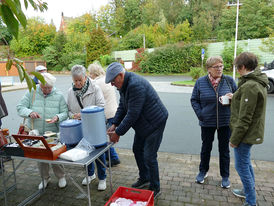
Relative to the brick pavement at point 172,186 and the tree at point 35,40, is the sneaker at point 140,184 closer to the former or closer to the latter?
the brick pavement at point 172,186

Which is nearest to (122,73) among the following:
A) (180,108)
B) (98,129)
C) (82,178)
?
(98,129)

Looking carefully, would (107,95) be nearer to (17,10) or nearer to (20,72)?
(20,72)

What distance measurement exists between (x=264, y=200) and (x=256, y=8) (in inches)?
1301

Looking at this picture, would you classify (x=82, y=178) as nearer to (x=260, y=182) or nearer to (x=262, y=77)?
(x=260, y=182)

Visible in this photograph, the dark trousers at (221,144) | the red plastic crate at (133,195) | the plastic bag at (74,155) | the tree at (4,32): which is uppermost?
the tree at (4,32)

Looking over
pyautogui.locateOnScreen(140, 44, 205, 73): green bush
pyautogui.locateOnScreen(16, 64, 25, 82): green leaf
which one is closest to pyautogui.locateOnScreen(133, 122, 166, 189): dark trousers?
pyautogui.locateOnScreen(16, 64, 25, 82): green leaf

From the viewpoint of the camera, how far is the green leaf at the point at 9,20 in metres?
0.90

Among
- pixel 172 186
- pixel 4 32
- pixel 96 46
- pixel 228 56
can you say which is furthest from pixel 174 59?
pixel 4 32

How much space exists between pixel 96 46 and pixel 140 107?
30.3 m

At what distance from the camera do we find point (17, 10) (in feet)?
3.00

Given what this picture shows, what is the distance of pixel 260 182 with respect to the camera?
3.42 meters

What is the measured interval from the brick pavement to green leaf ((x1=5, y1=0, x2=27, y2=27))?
2.68m

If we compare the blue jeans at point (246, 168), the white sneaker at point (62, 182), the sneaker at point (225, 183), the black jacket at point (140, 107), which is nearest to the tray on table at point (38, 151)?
the black jacket at point (140, 107)

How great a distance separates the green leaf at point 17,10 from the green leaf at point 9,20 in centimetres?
2
